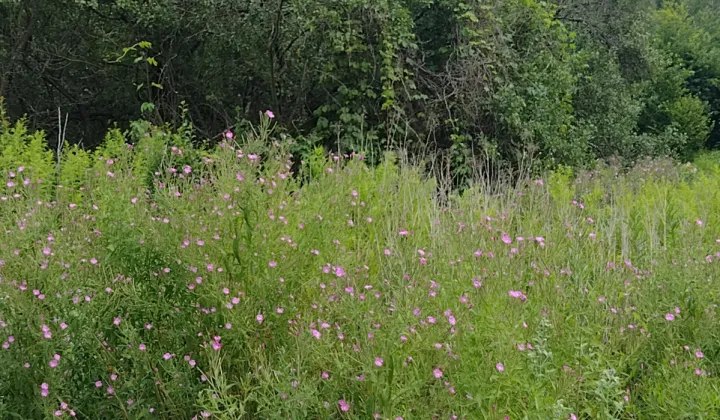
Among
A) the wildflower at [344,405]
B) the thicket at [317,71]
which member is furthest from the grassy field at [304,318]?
the thicket at [317,71]

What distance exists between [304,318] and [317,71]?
4912mm

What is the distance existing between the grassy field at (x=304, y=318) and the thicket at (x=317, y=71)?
10.5 feet

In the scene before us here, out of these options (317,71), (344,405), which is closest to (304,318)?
(344,405)

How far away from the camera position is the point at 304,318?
202cm

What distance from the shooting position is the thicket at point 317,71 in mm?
6359

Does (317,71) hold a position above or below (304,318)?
→ above

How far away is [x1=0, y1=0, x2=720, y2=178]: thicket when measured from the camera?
250 inches

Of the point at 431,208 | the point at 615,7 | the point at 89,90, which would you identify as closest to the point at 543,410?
the point at 431,208

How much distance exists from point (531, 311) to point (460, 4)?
5495 millimetres

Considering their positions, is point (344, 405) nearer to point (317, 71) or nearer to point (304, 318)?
point (304, 318)

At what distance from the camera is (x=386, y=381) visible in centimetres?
163

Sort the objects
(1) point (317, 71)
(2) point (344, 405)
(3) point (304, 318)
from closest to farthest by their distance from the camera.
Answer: (2) point (344, 405)
(3) point (304, 318)
(1) point (317, 71)

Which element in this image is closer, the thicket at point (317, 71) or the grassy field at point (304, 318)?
the grassy field at point (304, 318)

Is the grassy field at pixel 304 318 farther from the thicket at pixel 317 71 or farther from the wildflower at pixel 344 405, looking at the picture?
the thicket at pixel 317 71
